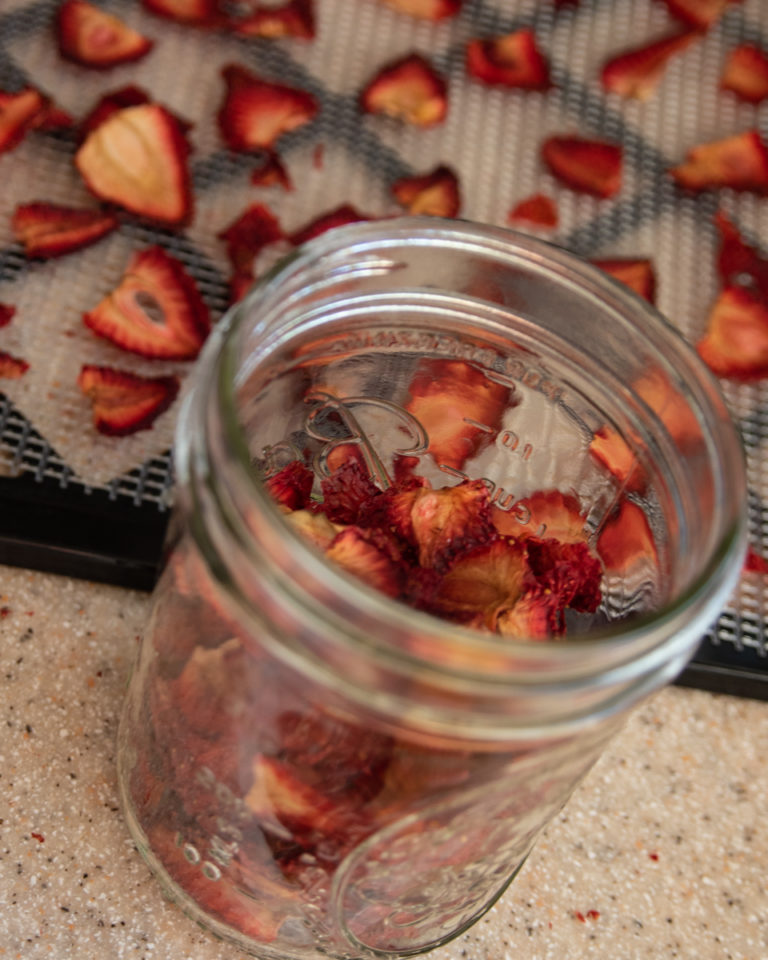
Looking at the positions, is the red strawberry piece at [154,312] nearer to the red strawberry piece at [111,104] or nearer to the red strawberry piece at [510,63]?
the red strawberry piece at [111,104]

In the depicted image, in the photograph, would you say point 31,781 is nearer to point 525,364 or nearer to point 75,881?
point 75,881

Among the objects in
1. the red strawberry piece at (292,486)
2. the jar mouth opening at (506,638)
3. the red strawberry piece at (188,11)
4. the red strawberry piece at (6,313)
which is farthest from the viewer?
the red strawberry piece at (188,11)

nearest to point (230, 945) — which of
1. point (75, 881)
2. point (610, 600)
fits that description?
point (75, 881)

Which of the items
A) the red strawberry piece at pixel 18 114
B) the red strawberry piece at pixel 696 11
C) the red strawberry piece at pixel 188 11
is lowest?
the red strawberry piece at pixel 18 114

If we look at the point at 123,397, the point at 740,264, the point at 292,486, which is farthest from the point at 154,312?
the point at 740,264

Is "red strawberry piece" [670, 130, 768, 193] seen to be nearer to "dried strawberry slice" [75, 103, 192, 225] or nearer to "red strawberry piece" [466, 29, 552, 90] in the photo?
"red strawberry piece" [466, 29, 552, 90]

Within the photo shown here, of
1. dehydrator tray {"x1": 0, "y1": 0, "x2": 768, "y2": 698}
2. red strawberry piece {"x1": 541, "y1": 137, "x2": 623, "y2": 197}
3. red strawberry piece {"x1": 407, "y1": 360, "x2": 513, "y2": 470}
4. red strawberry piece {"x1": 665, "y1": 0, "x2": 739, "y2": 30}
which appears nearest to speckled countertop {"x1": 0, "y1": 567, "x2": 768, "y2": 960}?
dehydrator tray {"x1": 0, "y1": 0, "x2": 768, "y2": 698}

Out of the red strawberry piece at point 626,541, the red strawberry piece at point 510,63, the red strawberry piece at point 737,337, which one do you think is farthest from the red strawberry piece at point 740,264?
the red strawberry piece at point 626,541
